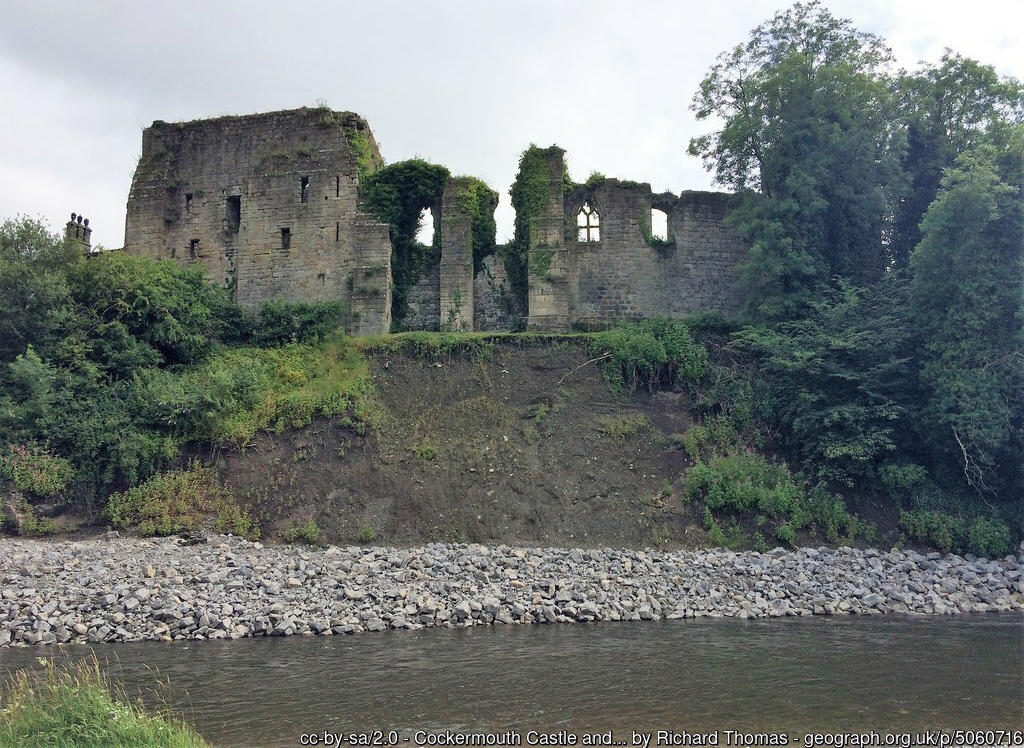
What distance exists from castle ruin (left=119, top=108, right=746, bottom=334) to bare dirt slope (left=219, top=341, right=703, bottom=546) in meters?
3.62

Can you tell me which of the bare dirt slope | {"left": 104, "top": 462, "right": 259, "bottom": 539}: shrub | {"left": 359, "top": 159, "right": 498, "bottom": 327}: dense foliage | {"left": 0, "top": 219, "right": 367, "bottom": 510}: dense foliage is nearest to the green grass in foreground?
the bare dirt slope

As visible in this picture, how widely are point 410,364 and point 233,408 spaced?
16.8 feet

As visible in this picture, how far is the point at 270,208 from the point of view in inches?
1141

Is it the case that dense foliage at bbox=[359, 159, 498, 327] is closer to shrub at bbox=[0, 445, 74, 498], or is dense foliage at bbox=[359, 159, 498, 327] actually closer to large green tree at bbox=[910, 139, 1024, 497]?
shrub at bbox=[0, 445, 74, 498]

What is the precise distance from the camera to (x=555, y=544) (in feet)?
62.4

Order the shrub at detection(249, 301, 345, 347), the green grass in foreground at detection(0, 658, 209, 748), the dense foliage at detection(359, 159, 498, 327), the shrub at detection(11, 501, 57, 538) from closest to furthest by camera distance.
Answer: the green grass in foreground at detection(0, 658, 209, 748), the shrub at detection(11, 501, 57, 538), the shrub at detection(249, 301, 345, 347), the dense foliage at detection(359, 159, 498, 327)

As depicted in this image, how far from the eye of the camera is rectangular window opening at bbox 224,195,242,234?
2964 centimetres

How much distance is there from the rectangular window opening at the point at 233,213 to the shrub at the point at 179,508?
12.0 m

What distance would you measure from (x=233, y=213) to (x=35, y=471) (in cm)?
1308

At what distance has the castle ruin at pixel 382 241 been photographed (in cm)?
2708

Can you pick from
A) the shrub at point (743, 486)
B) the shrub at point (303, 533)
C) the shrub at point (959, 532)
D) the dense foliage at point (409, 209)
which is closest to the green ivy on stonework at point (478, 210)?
the dense foliage at point (409, 209)

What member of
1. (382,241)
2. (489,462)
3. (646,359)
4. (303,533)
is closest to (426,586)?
(303,533)

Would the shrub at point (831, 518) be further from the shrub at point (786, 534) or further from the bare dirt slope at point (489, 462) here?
the bare dirt slope at point (489, 462)

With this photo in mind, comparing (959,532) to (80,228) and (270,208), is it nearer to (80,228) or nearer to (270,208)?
(270,208)
